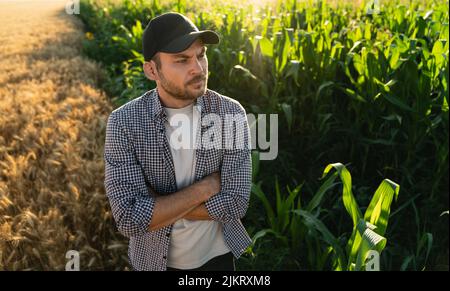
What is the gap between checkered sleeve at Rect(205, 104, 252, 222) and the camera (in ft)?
4.83

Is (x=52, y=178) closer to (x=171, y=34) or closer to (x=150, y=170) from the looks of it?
(x=150, y=170)

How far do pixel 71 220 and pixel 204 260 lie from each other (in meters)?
Answer: 0.98

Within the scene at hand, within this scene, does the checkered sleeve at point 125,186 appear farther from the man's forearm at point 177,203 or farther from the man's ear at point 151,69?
the man's ear at point 151,69

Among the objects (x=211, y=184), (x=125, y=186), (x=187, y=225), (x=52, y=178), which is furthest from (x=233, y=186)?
(x=52, y=178)

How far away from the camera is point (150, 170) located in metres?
1.48

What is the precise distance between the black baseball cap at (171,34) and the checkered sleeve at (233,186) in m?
0.28

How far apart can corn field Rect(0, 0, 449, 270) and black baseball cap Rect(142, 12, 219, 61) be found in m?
0.99

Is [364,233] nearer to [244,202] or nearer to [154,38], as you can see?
[244,202]

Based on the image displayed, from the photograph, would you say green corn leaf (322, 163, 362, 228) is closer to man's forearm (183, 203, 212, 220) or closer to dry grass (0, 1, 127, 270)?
man's forearm (183, 203, 212, 220)

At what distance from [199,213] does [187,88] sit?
356mm

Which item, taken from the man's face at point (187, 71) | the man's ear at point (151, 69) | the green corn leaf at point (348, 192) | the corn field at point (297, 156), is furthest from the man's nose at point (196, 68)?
the corn field at point (297, 156)

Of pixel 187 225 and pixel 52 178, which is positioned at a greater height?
pixel 187 225

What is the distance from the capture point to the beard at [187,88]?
136 centimetres

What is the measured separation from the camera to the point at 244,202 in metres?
1.51
